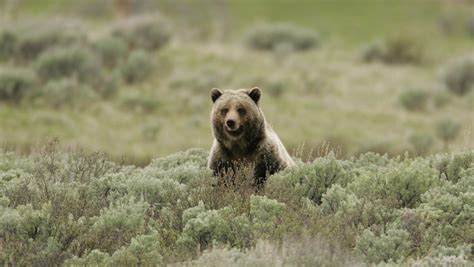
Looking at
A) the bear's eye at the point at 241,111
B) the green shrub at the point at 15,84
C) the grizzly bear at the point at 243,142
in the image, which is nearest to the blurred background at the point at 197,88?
the green shrub at the point at 15,84

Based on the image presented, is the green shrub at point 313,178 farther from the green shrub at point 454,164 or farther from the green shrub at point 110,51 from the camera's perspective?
the green shrub at point 110,51

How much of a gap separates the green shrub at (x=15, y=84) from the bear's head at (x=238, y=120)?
468 inches

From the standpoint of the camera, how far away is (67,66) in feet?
75.9

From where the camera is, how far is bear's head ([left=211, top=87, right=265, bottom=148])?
32.2ft

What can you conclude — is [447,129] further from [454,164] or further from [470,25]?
[470,25]

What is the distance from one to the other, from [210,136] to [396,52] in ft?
46.7

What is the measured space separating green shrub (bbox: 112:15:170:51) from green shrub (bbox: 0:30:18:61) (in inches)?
160

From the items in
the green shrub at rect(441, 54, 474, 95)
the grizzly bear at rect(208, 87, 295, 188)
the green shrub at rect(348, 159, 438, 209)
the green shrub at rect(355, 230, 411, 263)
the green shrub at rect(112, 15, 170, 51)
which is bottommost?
the green shrub at rect(355, 230, 411, 263)

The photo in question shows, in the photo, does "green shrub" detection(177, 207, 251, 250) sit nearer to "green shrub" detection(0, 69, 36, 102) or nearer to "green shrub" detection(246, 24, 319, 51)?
"green shrub" detection(0, 69, 36, 102)

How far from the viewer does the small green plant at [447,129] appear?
2206 cm

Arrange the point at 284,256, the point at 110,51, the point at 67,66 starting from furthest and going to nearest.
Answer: the point at 110,51 → the point at 67,66 → the point at 284,256

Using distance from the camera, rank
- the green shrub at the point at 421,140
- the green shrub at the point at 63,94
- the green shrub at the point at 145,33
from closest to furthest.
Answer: the green shrub at the point at 421,140, the green shrub at the point at 63,94, the green shrub at the point at 145,33

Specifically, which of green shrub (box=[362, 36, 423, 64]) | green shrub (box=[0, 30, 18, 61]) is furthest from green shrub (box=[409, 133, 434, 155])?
green shrub (box=[362, 36, 423, 64])

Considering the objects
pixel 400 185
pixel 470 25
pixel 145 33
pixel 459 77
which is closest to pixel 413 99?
pixel 459 77
